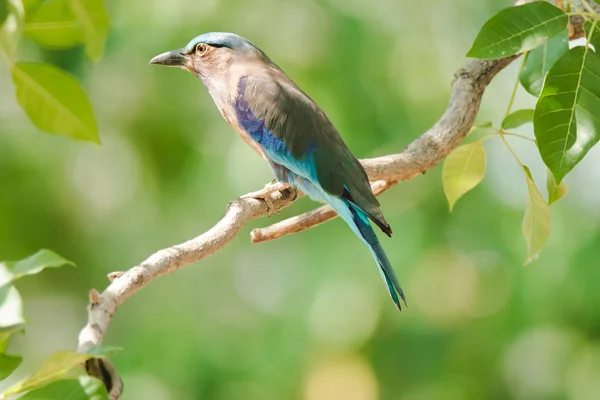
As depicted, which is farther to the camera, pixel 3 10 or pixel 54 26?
pixel 54 26

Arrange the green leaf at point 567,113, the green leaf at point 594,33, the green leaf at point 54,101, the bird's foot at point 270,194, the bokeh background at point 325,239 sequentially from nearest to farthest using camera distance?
the green leaf at point 54,101, the green leaf at point 567,113, the green leaf at point 594,33, the bird's foot at point 270,194, the bokeh background at point 325,239

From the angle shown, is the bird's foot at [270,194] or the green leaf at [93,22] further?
the bird's foot at [270,194]

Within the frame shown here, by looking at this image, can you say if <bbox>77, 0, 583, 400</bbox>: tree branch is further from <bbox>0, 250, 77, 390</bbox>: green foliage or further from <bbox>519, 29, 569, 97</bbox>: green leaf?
<bbox>0, 250, 77, 390</bbox>: green foliage

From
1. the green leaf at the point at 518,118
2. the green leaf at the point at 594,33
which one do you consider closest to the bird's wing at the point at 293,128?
the green leaf at the point at 518,118

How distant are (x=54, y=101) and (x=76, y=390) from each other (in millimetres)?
313

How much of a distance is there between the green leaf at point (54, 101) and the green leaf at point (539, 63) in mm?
1101

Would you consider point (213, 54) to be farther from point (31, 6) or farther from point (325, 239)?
point (325, 239)

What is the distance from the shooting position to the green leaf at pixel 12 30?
0.66 meters

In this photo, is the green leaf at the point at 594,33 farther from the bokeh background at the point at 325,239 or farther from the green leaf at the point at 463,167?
the bokeh background at the point at 325,239

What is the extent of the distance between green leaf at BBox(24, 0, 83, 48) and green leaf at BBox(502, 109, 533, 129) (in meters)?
0.99

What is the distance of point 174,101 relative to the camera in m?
5.27

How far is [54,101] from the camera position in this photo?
860 millimetres

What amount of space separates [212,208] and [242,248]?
0.36 metres

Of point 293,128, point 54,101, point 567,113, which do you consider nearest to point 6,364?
point 54,101
